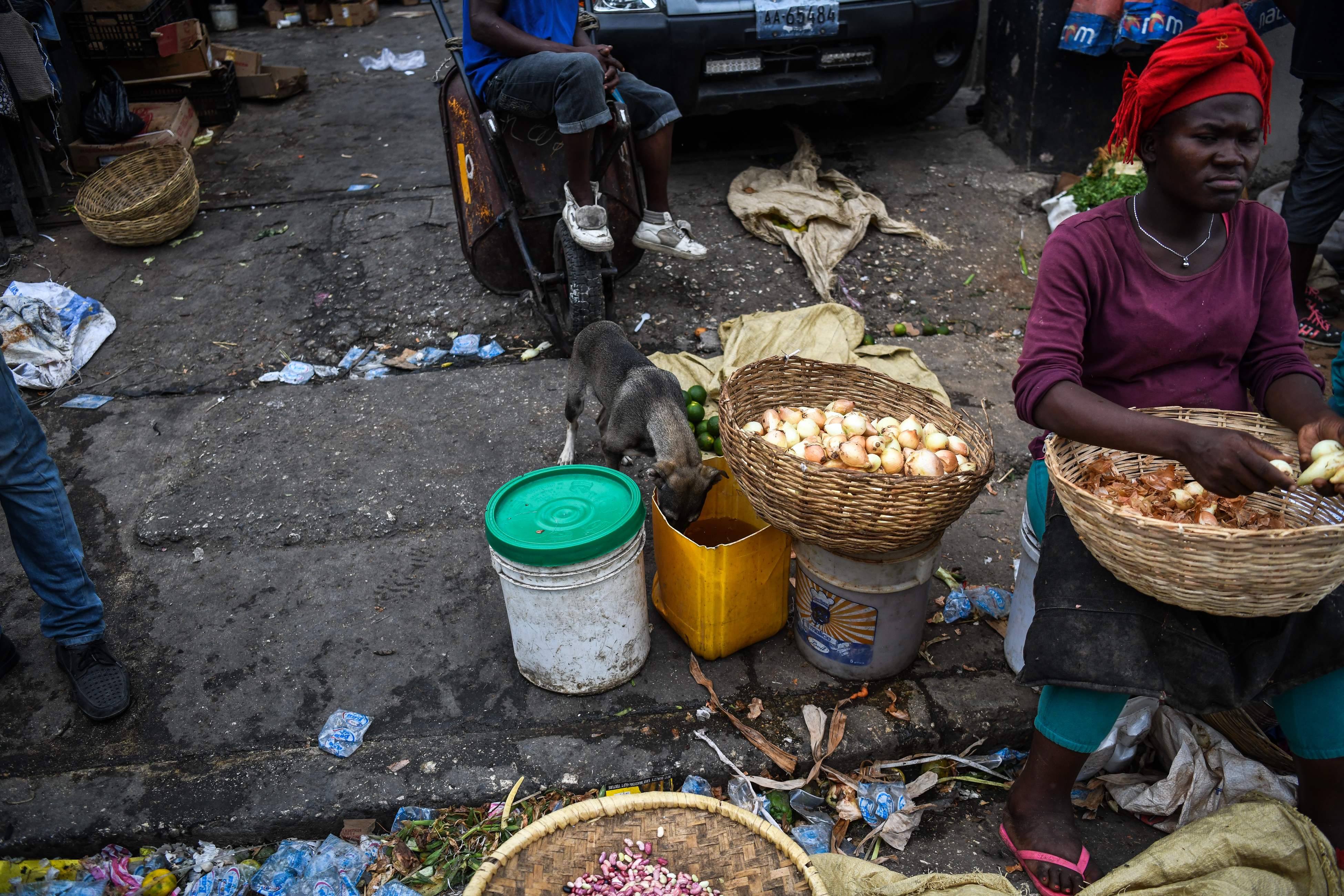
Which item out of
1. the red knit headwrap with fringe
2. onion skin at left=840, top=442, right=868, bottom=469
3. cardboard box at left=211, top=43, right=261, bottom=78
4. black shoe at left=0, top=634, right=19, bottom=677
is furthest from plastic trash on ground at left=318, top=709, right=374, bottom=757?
cardboard box at left=211, top=43, right=261, bottom=78

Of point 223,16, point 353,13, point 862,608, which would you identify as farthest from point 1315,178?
point 223,16

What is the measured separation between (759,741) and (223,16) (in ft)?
42.2

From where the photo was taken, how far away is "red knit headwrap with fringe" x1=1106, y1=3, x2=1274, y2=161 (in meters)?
2.16

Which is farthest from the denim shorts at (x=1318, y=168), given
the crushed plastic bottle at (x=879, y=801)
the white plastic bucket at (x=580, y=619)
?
the white plastic bucket at (x=580, y=619)

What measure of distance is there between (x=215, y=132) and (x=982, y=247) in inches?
273

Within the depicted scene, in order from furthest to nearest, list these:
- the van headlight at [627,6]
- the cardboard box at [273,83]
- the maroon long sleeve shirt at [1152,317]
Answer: the cardboard box at [273,83], the van headlight at [627,6], the maroon long sleeve shirt at [1152,317]

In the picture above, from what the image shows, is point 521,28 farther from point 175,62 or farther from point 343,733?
point 175,62

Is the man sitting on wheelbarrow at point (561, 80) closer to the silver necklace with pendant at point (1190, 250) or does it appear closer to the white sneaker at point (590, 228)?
the white sneaker at point (590, 228)

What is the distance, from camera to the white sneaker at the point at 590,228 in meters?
→ 4.45

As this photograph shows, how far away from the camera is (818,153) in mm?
7043

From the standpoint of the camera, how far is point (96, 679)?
9.92 feet

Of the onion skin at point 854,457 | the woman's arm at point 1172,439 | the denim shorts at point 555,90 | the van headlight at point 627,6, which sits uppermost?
the van headlight at point 627,6

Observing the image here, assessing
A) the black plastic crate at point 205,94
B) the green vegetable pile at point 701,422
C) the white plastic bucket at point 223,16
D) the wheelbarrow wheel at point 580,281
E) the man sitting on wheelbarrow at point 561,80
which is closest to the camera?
the green vegetable pile at point 701,422

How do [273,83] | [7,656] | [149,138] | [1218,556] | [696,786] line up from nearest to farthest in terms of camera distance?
[1218,556] < [696,786] < [7,656] < [149,138] < [273,83]
